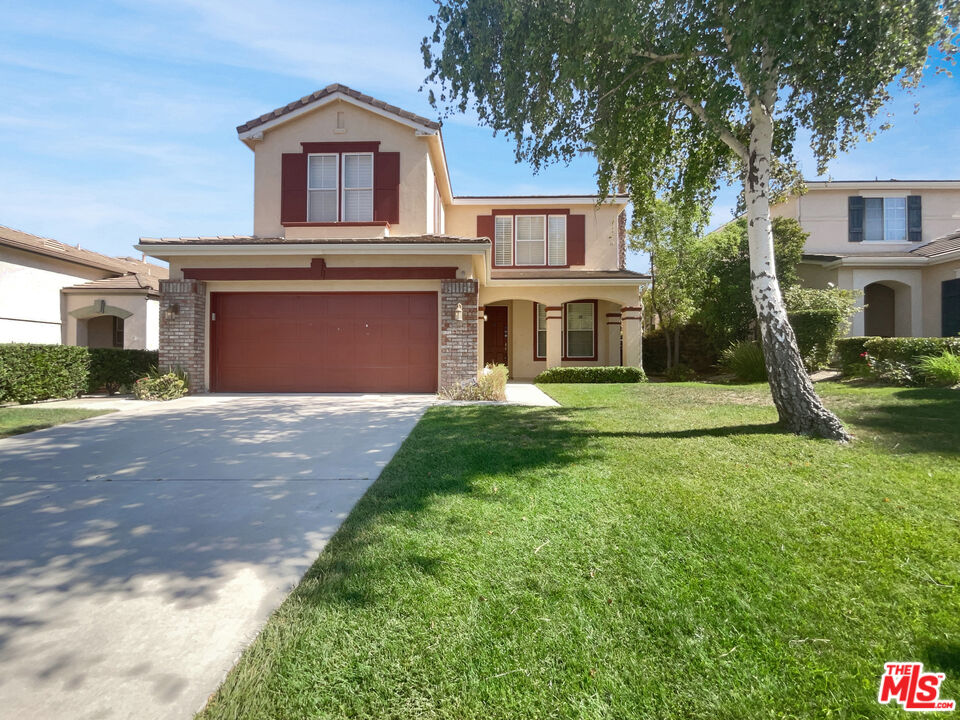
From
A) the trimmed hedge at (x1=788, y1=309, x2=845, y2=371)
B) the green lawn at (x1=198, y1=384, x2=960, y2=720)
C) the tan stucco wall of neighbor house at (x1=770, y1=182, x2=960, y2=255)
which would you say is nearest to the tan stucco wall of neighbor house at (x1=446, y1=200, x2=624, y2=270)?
the trimmed hedge at (x1=788, y1=309, x2=845, y2=371)

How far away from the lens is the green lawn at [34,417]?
7246mm

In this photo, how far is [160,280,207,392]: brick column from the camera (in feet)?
37.1

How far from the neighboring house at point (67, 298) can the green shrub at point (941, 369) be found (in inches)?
777

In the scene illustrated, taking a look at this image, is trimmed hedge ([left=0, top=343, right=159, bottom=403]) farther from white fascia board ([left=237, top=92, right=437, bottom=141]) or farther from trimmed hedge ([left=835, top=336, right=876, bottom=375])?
trimmed hedge ([left=835, top=336, right=876, bottom=375])

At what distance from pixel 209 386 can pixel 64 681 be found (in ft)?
36.0

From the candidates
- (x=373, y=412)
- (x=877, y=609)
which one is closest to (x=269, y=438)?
(x=373, y=412)

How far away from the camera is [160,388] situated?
35.4 ft

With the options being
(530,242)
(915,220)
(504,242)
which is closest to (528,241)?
(530,242)

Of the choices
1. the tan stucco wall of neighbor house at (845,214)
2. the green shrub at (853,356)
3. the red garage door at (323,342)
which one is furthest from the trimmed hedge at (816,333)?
the red garage door at (323,342)

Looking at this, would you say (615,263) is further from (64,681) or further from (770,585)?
(64,681)

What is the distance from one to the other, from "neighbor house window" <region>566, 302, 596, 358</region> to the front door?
7.53 ft

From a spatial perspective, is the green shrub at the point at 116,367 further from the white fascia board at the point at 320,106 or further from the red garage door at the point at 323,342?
the white fascia board at the point at 320,106

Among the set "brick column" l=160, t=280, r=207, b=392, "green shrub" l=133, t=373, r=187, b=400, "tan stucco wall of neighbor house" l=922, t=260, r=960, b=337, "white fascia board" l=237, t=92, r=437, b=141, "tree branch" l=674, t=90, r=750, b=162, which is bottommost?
"green shrub" l=133, t=373, r=187, b=400

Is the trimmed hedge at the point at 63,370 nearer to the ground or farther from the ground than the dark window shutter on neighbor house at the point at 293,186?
nearer to the ground
